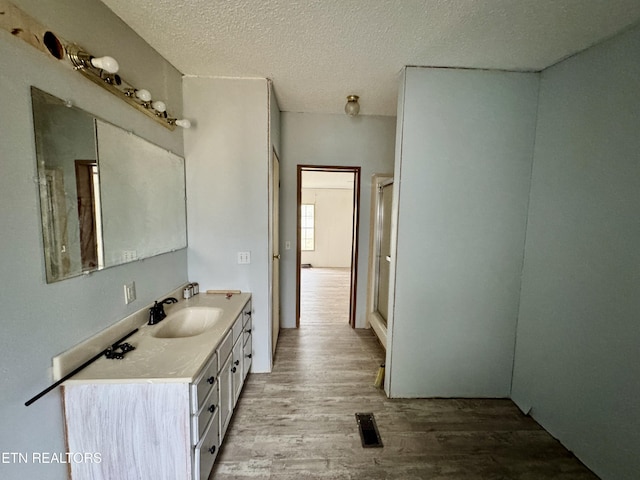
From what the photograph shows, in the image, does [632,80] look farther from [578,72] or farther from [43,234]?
[43,234]

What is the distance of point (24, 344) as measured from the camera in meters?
0.95

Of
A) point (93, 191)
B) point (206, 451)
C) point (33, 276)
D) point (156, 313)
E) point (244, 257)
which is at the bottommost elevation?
point (206, 451)

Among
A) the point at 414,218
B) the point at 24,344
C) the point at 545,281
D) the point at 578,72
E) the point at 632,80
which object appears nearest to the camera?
the point at 24,344

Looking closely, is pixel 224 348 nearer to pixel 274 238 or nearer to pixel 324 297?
pixel 274 238

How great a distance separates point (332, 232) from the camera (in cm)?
796

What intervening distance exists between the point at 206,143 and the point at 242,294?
4.36 feet

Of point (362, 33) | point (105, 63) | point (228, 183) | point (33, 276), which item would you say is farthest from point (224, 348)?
point (362, 33)

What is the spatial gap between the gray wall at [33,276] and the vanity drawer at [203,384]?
0.55m

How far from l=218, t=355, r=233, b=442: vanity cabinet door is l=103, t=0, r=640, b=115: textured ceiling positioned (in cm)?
203

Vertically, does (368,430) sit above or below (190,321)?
below

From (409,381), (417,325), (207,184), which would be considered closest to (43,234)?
(207,184)

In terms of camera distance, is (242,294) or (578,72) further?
(242,294)

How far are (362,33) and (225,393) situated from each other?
2.38 meters

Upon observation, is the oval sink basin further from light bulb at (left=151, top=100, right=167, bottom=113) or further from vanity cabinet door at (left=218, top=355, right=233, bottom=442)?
light bulb at (left=151, top=100, right=167, bottom=113)
